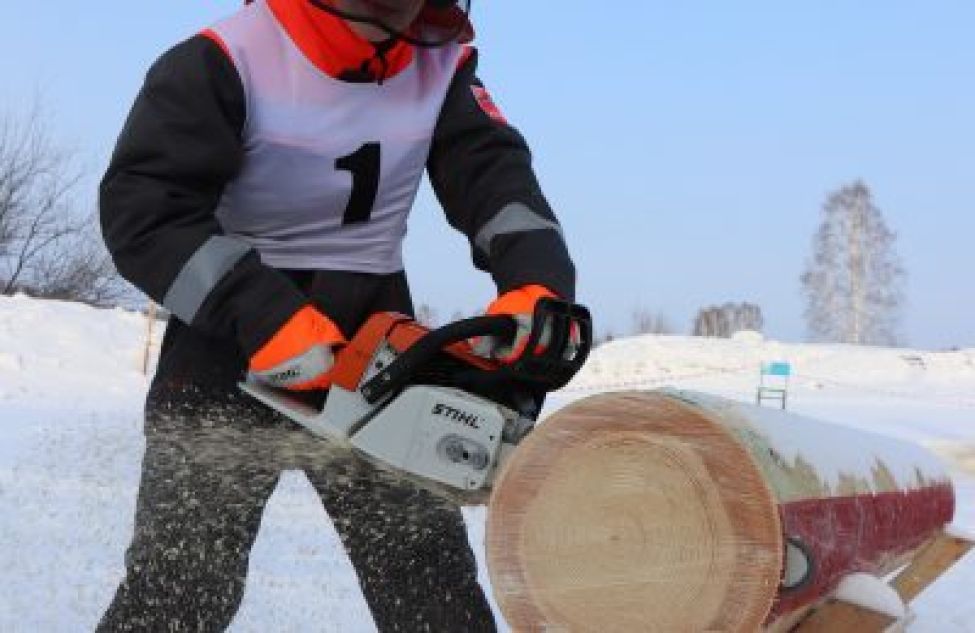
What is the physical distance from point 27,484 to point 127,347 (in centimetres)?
847

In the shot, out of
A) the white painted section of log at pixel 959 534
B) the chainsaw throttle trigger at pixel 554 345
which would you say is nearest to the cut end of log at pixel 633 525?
the chainsaw throttle trigger at pixel 554 345

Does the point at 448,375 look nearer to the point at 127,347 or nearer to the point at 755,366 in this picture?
the point at 127,347

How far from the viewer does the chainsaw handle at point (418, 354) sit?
1707mm

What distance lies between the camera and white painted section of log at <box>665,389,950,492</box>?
1518 mm

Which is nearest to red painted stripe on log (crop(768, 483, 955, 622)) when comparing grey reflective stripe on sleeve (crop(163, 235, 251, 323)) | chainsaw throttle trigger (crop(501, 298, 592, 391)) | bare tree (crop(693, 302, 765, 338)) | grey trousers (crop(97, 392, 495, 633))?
chainsaw throttle trigger (crop(501, 298, 592, 391))

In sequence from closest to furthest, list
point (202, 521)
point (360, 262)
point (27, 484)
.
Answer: point (202, 521) → point (360, 262) → point (27, 484)

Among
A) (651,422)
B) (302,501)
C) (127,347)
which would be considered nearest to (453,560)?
(651,422)

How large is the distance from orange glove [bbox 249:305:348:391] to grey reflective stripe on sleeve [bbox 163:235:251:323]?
147 mm

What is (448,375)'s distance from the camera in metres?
1.80

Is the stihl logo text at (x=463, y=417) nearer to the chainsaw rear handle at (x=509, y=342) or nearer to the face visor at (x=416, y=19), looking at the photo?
the chainsaw rear handle at (x=509, y=342)

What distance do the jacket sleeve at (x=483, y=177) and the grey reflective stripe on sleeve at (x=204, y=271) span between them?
0.52m

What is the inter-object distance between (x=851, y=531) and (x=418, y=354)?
79 centimetres

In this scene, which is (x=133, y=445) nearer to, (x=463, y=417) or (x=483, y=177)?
(x=483, y=177)

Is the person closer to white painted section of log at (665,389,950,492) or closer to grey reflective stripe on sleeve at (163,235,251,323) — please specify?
grey reflective stripe on sleeve at (163,235,251,323)
